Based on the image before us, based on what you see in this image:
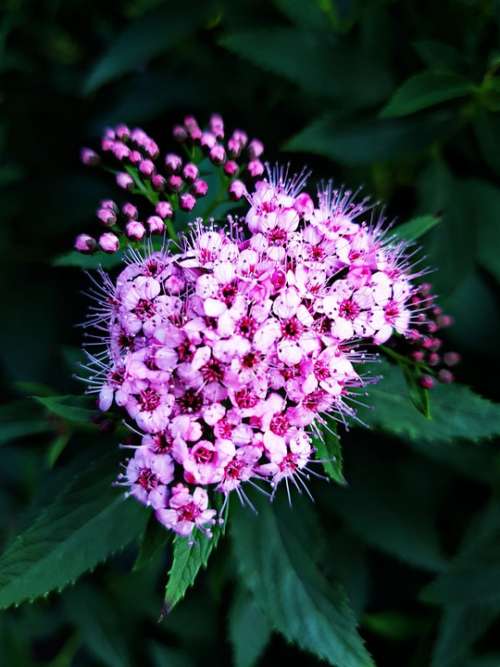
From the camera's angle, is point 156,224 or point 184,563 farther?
point 156,224

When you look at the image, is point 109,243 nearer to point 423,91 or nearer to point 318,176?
point 423,91

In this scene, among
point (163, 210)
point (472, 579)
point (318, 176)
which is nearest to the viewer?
point (163, 210)

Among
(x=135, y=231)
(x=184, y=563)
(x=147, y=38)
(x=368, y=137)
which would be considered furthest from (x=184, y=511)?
(x=147, y=38)

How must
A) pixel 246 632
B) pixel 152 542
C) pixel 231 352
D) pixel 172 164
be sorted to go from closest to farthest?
1. pixel 231 352
2. pixel 152 542
3. pixel 172 164
4. pixel 246 632

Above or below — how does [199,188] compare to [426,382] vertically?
above

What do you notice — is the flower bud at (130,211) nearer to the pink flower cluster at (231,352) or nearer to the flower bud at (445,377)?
the pink flower cluster at (231,352)

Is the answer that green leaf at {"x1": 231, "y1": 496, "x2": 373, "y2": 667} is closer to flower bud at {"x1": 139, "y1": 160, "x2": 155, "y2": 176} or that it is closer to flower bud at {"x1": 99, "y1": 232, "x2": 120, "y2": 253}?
flower bud at {"x1": 99, "y1": 232, "x2": 120, "y2": 253}

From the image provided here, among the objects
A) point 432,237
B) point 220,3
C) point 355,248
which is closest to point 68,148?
point 220,3
